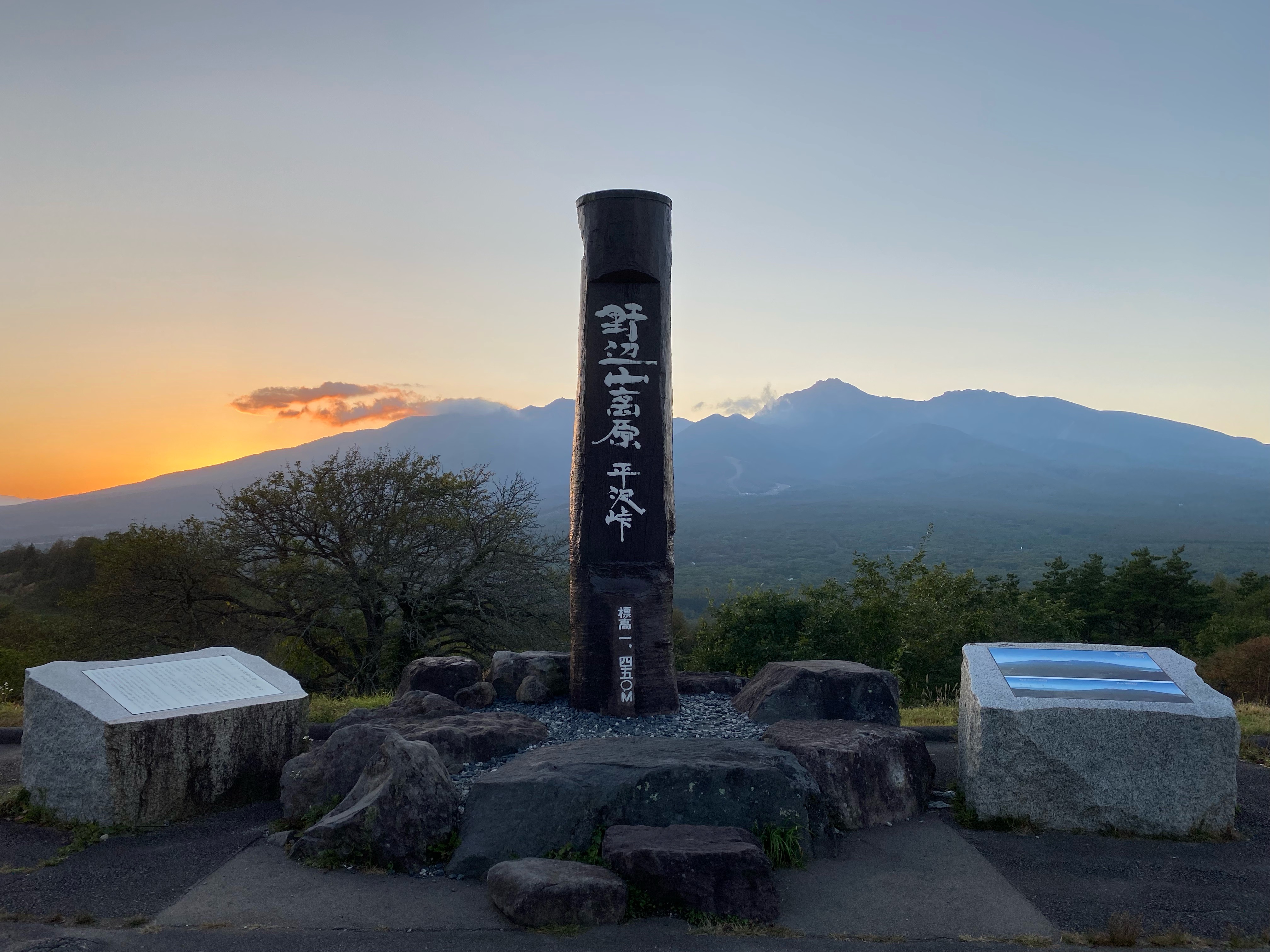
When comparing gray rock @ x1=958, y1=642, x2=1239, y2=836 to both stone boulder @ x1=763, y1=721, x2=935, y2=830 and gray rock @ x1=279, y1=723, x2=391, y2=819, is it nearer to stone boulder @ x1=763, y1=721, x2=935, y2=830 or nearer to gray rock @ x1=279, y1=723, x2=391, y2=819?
stone boulder @ x1=763, y1=721, x2=935, y2=830

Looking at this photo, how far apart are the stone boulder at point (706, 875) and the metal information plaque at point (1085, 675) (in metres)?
2.91

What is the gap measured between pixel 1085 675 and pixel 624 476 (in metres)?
4.49

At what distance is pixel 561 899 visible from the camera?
520 centimetres

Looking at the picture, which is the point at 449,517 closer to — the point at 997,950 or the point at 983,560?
the point at 997,950

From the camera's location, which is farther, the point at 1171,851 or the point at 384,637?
the point at 384,637

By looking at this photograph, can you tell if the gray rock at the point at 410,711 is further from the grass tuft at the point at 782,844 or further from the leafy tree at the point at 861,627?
the leafy tree at the point at 861,627


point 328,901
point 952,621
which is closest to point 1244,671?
point 952,621

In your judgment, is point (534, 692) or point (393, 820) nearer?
point (393, 820)

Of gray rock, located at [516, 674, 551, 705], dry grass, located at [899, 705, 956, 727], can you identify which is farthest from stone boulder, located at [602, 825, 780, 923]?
dry grass, located at [899, 705, 956, 727]

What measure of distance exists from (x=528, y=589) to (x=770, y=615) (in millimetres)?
6838

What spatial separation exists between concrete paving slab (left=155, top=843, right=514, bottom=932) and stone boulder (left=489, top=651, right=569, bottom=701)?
3688mm

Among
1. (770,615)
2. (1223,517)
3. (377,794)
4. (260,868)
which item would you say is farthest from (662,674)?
(1223,517)

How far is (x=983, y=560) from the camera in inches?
3602

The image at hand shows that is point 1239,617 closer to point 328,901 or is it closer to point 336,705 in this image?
point 336,705
